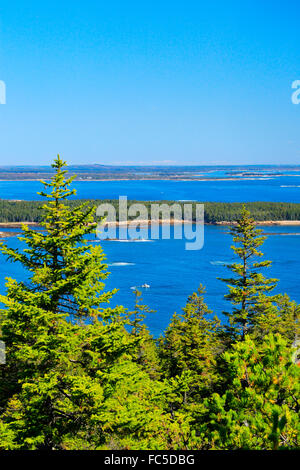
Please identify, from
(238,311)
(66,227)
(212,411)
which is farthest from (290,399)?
(238,311)

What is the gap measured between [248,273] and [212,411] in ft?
40.0

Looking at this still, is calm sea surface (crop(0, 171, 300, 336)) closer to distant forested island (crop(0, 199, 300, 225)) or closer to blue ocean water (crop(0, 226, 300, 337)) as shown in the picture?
blue ocean water (crop(0, 226, 300, 337))

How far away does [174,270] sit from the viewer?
84250 millimetres

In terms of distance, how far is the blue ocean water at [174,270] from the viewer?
2504 inches

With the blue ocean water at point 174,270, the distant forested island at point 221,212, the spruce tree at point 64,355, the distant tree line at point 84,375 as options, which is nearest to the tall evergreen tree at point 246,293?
the distant tree line at point 84,375

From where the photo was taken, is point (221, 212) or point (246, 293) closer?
point (246, 293)

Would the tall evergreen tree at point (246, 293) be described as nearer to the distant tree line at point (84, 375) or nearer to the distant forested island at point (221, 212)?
the distant tree line at point (84, 375)

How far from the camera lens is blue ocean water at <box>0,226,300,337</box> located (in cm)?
6359

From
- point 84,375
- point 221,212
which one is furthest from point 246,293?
point 221,212

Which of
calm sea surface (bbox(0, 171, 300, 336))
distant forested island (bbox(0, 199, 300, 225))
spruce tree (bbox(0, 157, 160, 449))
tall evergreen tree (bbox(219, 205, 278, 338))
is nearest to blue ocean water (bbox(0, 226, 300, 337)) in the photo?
calm sea surface (bbox(0, 171, 300, 336))

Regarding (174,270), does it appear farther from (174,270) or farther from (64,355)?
(64,355)

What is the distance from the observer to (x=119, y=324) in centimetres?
1098

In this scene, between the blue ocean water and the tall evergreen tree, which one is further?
the blue ocean water
